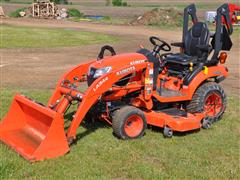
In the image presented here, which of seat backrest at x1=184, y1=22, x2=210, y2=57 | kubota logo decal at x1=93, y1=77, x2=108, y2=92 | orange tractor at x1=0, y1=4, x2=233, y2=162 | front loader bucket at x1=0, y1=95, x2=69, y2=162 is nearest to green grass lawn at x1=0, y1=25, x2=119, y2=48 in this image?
seat backrest at x1=184, y1=22, x2=210, y2=57

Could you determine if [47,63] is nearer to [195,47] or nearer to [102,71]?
[195,47]

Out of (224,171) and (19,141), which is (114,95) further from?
(224,171)

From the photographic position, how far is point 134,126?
6.80 m

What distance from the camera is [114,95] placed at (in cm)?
688

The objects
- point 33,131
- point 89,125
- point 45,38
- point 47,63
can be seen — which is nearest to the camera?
point 33,131

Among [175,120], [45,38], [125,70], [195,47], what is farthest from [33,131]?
[45,38]

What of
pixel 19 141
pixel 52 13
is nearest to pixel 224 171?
pixel 19 141

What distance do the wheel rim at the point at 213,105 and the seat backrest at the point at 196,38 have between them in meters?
0.76

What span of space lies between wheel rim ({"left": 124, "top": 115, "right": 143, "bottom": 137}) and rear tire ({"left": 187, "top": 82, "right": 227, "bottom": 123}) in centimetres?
118

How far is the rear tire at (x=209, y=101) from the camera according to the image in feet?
24.6

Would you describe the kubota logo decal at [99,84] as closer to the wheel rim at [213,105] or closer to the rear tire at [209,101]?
the rear tire at [209,101]

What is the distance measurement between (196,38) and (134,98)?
1.80 m

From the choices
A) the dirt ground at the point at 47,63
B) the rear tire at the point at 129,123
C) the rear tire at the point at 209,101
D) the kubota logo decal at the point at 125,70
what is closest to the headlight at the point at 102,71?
the kubota logo decal at the point at 125,70

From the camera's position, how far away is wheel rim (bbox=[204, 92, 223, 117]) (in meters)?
7.79
